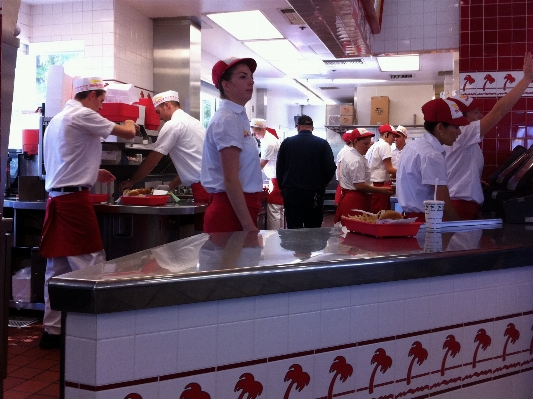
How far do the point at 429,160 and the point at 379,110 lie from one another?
10.1 m

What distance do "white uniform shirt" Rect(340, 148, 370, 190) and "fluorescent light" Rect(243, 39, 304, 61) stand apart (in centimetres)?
299

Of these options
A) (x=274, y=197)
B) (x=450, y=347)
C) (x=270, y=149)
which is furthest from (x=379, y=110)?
(x=450, y=347)

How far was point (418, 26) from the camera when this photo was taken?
5578mm

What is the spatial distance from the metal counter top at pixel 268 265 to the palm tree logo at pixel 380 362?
0.24m

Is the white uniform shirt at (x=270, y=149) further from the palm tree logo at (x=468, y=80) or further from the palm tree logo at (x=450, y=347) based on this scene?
the palm tree logo at (x=450, y=347)

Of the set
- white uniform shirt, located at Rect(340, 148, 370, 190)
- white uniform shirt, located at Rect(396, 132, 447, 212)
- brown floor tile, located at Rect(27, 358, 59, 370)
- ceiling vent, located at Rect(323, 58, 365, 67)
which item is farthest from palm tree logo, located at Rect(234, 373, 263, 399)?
ceiling vent, located at Rect(323, 58, 365, 67)

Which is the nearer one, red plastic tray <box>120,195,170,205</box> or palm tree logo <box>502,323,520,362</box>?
palm tree logo <box>502,323,520,362</box>

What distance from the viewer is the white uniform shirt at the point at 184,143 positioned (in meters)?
4.53

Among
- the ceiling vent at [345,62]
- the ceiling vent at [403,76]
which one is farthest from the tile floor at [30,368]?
the ceiling vent at [403,76]

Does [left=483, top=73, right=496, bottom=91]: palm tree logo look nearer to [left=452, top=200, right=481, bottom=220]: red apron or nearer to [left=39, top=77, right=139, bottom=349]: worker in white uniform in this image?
[left=452, top=200, right=481, bottom=220]: red apron

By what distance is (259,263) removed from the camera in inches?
66.0

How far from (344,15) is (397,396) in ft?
10.2

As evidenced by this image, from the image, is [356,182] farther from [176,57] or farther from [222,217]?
[222,217]

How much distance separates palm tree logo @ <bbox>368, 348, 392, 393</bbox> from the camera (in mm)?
1825
